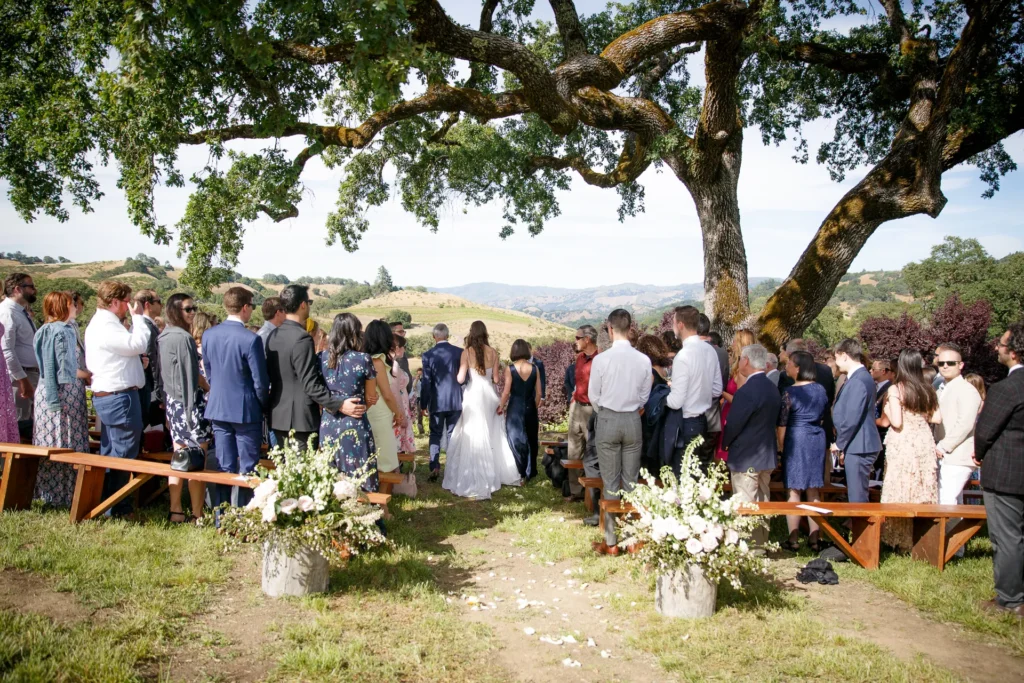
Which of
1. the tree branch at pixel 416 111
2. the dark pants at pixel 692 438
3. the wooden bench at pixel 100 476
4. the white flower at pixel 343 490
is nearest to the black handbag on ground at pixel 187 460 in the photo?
the wooden bench at pixel 100 476

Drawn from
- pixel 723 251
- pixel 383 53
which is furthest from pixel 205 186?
pixel 723 251

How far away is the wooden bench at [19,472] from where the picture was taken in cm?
606

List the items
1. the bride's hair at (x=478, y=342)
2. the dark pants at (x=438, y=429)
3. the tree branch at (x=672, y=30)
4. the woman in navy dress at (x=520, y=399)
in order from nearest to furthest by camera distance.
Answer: the bride's hair at (x=478, y=342) → the woman in navy dress at (x=520, y=399) → the dark pants at (x=438, y=429) → the tree branch at (x=672, y=30)

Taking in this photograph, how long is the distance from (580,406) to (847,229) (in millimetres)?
5499

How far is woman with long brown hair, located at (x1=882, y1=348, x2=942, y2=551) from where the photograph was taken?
636cm

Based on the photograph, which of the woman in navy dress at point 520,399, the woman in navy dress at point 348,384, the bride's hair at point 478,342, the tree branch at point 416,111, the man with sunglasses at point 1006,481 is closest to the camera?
the man with sunglasses at point 1006,481

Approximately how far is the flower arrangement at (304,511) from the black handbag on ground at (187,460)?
1.22m

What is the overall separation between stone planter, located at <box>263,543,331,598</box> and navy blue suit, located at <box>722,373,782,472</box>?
12.3 ft

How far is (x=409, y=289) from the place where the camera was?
10619cm

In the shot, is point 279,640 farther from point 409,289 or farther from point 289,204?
point 409,289

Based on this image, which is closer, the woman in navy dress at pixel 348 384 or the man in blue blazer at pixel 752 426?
the woman in navy dress at pixel 348 384

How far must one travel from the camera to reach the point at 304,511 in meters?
4.75

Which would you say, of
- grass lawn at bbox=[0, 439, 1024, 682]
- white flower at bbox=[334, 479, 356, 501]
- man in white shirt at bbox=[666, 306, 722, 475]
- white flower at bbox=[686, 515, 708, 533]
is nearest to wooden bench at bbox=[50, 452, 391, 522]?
grass lawn at bbox=[0, 439, 1024, 682]

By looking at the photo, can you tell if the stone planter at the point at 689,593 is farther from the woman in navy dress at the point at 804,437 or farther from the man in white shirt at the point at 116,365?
the man in white shirt at the point at 116,365
